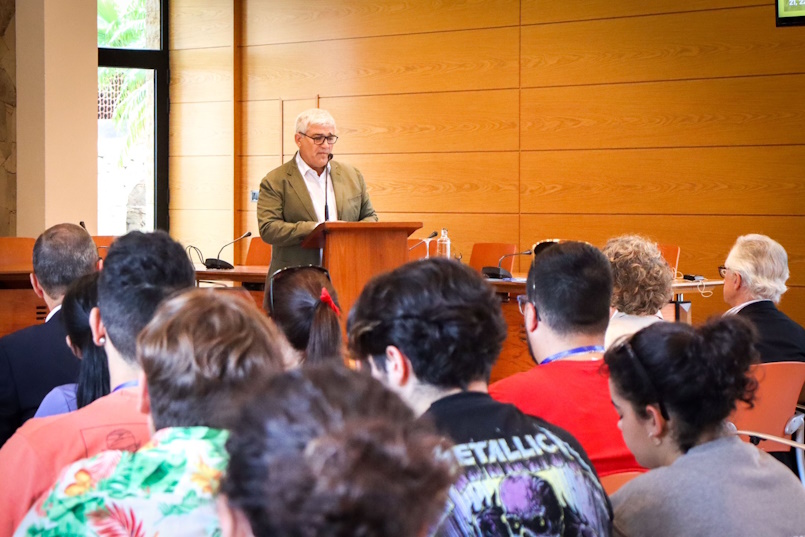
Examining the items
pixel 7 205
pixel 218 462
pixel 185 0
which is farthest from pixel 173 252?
pixel 185 0

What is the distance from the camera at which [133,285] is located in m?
1.74

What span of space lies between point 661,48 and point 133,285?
6.24 meters

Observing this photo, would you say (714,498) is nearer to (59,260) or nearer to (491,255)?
(59,260)

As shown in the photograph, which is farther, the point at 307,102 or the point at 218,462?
the point at 307,102

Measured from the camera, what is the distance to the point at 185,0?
8.54 m

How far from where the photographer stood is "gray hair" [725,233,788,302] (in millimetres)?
3463

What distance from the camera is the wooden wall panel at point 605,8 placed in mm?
6877

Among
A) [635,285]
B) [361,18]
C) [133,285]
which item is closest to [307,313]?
[133,285]

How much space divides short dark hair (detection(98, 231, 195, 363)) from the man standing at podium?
8.16 feet

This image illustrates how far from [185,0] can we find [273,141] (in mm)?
1737

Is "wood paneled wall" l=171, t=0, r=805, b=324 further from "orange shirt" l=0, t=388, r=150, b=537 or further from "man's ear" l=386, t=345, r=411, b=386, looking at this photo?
"orange shirt" l=0, t=388, r=150, b=537

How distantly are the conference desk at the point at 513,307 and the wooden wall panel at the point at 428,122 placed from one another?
2690 mm

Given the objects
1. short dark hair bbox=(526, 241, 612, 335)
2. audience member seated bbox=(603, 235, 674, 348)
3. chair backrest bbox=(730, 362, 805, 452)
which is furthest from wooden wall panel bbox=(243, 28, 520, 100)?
short dark hair bbox=(526, 241, 612, 335)

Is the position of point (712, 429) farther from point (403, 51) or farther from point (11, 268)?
point (403, 51)
